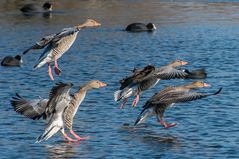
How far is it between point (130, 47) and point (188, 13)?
1592 cm

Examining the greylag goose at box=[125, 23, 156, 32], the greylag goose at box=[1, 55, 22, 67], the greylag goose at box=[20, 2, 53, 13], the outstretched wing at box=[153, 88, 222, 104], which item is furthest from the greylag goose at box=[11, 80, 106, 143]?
the greylag goose at box=[20, 2, 53, 13]

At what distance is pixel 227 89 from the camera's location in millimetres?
28453

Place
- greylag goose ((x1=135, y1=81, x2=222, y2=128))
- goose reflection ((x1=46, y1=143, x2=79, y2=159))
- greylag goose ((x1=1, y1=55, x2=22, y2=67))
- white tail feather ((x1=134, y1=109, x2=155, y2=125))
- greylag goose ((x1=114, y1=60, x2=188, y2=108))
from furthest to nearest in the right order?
greylag goose ((x1=1, y1=55, x2=22, y2=67)) → greylag goose ((x1=114, y1=60, x2=188, y2=108)) → white tail feather ((x1=134, y1=109, x2=155, y2=125)) → greylag goose ((x1=135, y1=81, x2=222, y2=128)) → goose reflection ((x1=46, y1=143, x2=79, y2=159))

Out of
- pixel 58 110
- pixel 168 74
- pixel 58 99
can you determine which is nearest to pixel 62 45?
pixel 168 74

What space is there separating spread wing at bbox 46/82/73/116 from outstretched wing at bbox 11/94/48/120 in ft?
2.23

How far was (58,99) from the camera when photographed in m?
19.3

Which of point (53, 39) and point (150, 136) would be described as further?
point (53, 39)

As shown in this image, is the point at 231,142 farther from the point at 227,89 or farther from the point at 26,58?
the point at 26,58

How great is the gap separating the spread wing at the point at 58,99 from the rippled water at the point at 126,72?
3.09 ft

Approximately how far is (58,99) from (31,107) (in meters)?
1.44

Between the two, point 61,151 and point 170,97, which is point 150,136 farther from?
point 61,151

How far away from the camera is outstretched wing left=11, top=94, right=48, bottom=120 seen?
2038 centimetres

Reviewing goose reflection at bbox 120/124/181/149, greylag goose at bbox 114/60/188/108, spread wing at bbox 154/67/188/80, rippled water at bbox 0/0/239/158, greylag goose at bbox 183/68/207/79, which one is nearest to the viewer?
rippled water at bbox 0/0/239/158

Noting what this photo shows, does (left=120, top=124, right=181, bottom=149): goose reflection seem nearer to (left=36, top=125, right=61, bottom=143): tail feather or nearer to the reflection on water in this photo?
the reflection on water
